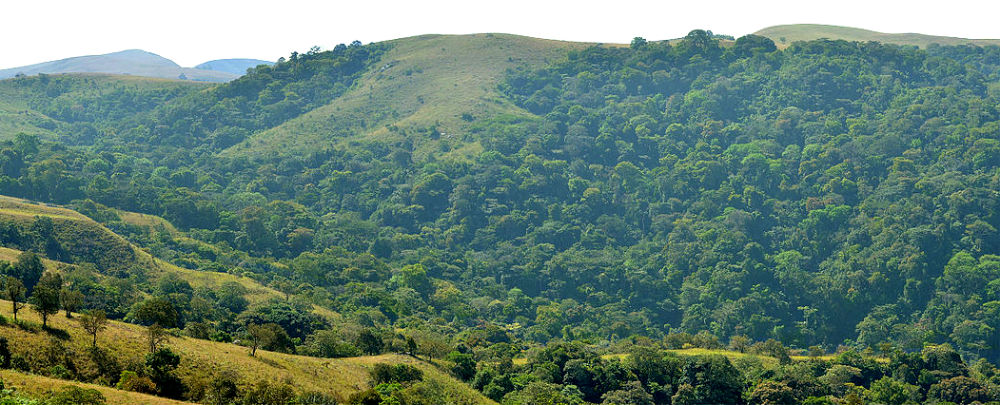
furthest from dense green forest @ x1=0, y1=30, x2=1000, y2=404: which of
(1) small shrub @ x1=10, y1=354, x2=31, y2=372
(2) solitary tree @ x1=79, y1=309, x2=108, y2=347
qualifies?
(1) small shrub @ x1=10, y1=354, x2=31, y2=372

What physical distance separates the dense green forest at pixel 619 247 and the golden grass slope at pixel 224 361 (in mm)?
5582

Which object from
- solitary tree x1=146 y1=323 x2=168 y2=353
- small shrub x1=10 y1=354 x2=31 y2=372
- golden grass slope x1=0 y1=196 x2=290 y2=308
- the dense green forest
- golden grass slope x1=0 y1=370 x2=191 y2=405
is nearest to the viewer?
golden grass slope x1=0 y1=370 x2=191 y2=405

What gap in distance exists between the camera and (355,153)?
650 ft

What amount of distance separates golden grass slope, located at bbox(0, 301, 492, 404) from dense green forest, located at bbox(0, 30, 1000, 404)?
558cm

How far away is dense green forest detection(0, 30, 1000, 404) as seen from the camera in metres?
88.6

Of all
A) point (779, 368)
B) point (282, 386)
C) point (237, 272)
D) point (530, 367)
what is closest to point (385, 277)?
point (237, 272)

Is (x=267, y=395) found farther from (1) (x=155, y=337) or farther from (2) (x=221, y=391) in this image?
(1) (x=155, y=337)

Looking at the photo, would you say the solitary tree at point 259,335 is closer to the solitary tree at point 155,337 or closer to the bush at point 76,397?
the solitary tree at point 155,337

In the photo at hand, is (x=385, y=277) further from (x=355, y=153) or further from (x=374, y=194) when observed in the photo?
(x=355, y=153)

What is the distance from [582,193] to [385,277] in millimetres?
60667

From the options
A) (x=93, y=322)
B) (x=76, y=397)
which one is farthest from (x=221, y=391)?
(x=76, y=397)

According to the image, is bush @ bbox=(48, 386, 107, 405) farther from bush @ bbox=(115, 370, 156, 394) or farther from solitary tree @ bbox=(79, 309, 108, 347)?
solitary tree @ bbox=(79, 309, 108, 347)

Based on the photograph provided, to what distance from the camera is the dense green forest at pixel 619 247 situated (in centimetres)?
8862

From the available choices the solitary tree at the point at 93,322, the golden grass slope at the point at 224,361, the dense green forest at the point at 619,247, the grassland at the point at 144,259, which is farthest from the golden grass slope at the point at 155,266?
the solitary tree at the point at 93,322
